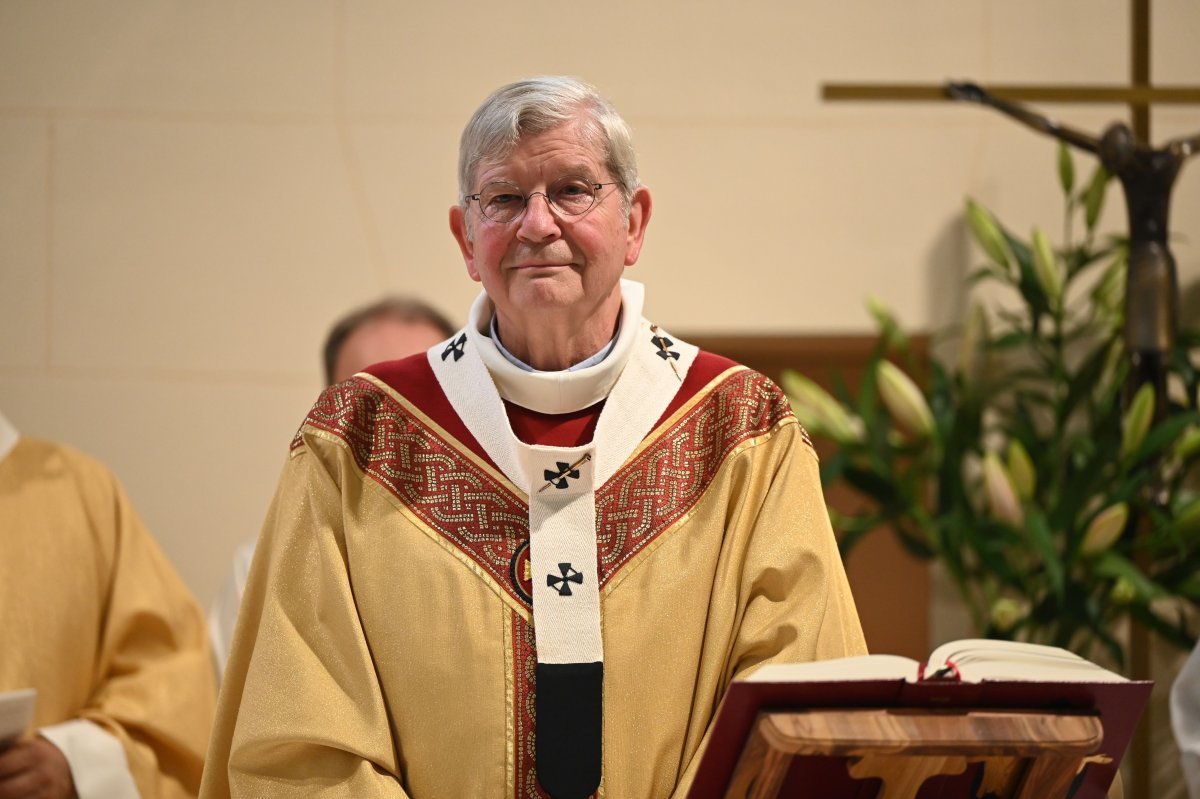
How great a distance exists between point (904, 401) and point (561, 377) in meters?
2.67

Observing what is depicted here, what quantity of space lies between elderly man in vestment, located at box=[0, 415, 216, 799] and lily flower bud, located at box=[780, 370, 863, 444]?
6.78 ft

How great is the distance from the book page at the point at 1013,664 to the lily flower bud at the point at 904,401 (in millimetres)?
2830

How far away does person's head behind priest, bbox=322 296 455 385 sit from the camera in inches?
161

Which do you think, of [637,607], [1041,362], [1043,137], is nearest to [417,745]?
[637,607]

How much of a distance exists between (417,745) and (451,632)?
18 cm

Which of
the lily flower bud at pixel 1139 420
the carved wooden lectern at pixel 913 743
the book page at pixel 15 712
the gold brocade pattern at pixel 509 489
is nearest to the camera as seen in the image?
the carved wooden lectern at pixel 913 743

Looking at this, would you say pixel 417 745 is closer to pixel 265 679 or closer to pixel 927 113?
pixel 265 679

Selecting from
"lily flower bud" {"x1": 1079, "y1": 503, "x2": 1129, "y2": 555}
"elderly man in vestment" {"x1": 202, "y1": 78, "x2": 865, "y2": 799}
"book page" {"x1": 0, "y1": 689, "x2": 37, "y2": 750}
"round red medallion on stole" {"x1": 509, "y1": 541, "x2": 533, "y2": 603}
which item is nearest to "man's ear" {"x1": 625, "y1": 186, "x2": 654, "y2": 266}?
"elderly man in vestment" {"x1": 202, "y1": 78, "x2": 865, "y2": 799}

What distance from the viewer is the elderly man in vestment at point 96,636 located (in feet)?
11.7

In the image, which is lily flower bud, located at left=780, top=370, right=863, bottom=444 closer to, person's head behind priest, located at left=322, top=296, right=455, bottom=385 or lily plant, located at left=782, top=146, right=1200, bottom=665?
lily plant, located at left=782, top=146, right=1200, bottom=665

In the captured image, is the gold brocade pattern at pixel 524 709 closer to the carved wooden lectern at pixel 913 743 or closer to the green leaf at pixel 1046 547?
the carved wooden lectern at pixel 913 743

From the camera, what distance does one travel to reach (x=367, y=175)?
18.2 ft

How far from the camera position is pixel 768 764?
6.44ft

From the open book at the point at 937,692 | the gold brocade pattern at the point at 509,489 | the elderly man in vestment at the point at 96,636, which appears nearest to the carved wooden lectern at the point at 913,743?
the open book at the point at 937,692
